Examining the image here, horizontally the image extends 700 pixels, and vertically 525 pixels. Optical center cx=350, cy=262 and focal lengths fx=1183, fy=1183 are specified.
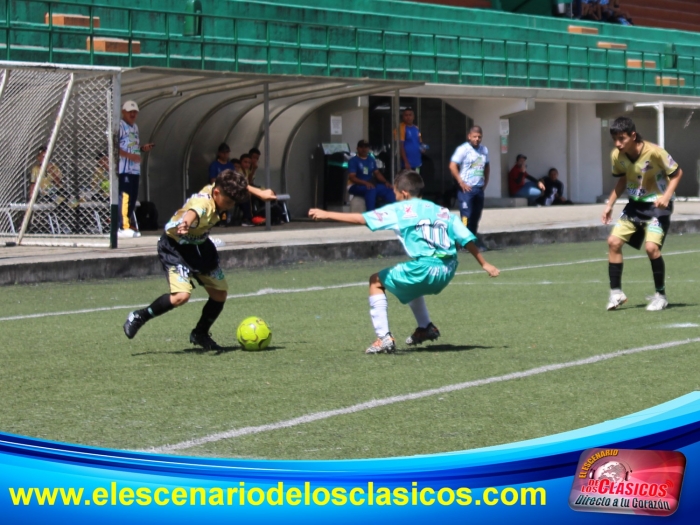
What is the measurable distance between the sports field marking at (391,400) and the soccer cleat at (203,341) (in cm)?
223

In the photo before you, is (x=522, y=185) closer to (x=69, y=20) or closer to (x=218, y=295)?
(x=69, y=20)

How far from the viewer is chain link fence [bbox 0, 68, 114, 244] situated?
16.0 meters

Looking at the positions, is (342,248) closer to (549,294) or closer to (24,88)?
(24,88)

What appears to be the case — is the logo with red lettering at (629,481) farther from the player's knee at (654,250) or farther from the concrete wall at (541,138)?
the concrete wall at (541,138)

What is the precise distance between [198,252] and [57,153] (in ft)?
28.6

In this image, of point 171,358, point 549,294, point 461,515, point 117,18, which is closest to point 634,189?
point 549,294

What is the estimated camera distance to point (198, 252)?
822 cm

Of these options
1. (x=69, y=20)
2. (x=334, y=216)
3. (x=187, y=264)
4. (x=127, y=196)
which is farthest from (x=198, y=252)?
(x=69, y=20)

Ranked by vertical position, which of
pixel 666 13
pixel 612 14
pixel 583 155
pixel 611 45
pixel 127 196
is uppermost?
pixel 666 13

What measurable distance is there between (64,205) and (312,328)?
317 inches

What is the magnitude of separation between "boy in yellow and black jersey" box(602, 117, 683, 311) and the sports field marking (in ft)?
6.44

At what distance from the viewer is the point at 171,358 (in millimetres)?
8016

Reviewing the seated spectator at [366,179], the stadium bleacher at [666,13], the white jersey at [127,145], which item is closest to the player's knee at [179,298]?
the white jersey at [127,145]

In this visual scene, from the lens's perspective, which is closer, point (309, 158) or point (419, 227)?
point (419, 227)
